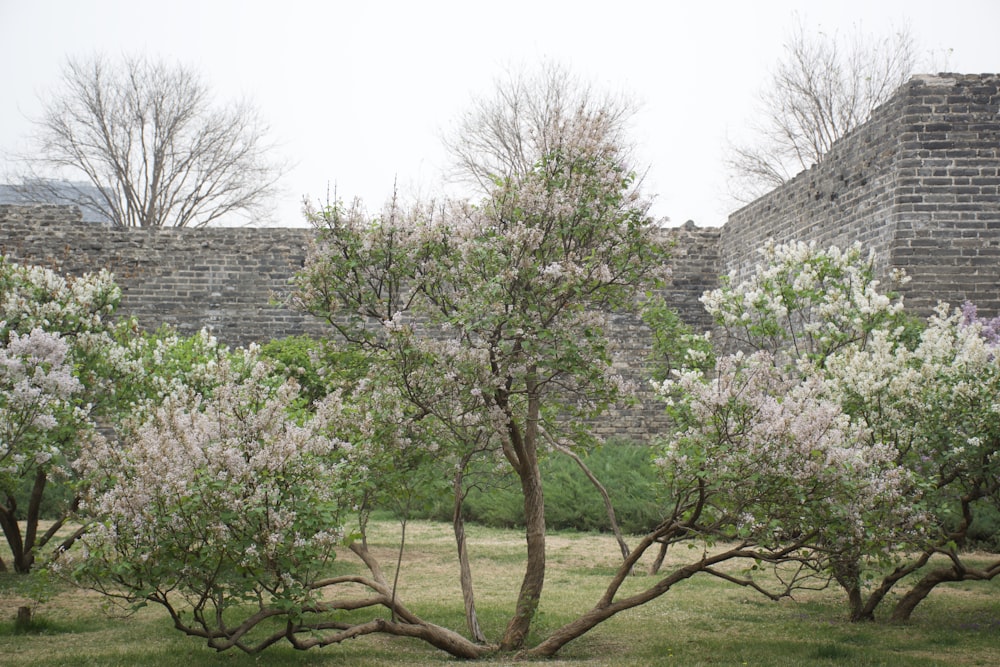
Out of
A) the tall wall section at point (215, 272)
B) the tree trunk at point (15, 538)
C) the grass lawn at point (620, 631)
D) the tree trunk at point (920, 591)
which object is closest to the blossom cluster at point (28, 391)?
the grass lawn at point (620, 631)

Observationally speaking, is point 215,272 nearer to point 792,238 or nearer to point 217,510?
point 792,238

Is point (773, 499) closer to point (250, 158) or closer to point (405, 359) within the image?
point (405, 359)

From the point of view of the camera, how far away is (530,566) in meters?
5.79

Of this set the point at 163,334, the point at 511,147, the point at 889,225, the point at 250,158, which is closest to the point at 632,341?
the point at 889,225

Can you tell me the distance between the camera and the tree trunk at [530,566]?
5695 millimetres

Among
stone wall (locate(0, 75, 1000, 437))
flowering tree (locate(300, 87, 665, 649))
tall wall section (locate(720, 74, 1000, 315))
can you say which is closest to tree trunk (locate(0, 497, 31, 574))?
stone wall (locate(0, 75, 1000, 437))

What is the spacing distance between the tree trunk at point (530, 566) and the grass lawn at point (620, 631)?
30cm

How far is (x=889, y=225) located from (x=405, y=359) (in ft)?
22.9

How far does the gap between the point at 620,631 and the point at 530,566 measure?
102 centimetres

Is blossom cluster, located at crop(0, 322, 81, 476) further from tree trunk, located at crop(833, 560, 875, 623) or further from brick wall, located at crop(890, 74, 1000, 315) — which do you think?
brick wall, located at crop(890, 74, 1000, 315)

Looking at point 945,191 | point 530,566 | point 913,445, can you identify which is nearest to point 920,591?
point 913,445

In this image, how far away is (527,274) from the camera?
17.6ft

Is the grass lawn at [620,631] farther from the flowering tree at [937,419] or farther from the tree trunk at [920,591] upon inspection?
the flowering tree at [937,419]

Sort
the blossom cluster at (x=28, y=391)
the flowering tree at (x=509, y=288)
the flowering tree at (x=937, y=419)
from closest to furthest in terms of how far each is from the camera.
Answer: the flowering tree at (x=509, y=288) < the blossom cluster at (x=28, y=391) < the flowering tree at (x=937, y=419)
